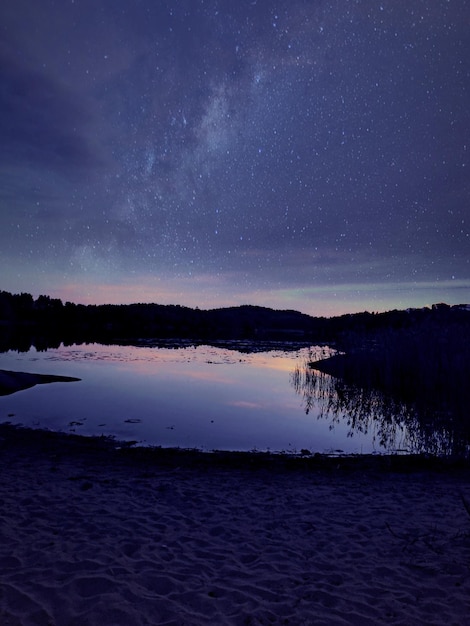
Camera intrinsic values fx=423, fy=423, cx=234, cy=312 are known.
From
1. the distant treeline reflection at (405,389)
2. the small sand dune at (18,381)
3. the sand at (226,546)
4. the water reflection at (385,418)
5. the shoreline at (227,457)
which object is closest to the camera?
the sand at (226,546)

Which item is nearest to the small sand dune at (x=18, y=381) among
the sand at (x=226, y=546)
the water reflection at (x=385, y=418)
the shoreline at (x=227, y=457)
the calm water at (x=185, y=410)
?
the calm water at (x=185, y=410)

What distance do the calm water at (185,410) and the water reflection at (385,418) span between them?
24 centimetres

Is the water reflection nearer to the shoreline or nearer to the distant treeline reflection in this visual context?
the distant treeline reflection

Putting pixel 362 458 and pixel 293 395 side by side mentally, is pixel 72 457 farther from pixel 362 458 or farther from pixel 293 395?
pixel 293 395

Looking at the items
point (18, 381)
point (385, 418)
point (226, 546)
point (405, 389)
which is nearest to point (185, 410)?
point (385, 418)

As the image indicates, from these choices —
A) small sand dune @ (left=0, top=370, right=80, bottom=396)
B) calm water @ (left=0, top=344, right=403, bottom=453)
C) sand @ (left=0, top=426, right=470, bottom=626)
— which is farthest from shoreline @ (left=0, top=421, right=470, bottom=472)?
small sand dune @ (left=0, top=370, right=80, bottom=396)

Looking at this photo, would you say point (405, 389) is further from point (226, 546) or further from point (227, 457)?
point (226, 546)

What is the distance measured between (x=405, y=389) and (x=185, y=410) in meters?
10.6

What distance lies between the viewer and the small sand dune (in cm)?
2028

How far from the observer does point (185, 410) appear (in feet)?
59.8

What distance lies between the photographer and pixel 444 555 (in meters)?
6.23

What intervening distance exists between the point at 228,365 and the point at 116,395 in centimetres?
1492

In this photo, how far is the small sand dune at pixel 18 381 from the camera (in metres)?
20.3

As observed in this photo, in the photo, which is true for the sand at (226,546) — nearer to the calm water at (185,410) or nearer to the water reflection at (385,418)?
the water reflection at (385,418)
